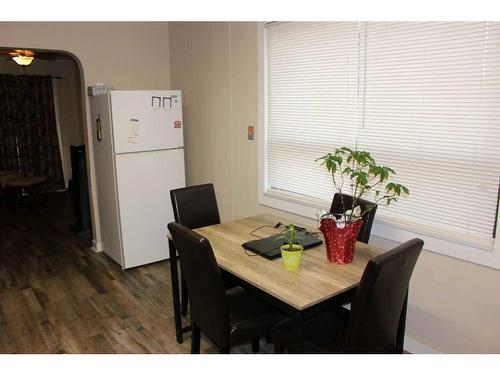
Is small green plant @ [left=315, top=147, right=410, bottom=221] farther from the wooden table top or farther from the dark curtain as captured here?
the dark curtain

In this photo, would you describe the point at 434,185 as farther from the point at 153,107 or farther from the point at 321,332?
the point at 153,107

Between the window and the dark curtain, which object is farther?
the dark curtain

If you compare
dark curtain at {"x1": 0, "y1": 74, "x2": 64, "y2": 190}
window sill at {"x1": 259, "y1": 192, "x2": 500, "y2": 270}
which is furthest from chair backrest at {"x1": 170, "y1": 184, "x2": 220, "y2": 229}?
dark curtain at {"x1": 0, "y1": 74, "x2": 64, "y2": 190}

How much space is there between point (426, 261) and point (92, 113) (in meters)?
3.26

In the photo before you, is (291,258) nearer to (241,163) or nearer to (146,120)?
(241,163)

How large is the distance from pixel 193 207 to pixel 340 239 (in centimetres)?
123

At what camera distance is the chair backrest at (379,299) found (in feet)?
4.79

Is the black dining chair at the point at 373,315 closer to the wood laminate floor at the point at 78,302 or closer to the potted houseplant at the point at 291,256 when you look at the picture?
the potted houseplant at the point at 291,256

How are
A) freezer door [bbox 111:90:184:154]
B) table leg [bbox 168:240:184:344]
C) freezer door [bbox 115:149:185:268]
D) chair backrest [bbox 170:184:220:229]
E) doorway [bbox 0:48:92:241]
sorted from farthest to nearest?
doorway [bbox 0:48:92:241] < freezer door [bbox 115:149:185:268] < freezer door [bbox 111:90:184:154] < chair backrest [bbox 170:184:220:229] < table leg [bbox 168:240:184:344]

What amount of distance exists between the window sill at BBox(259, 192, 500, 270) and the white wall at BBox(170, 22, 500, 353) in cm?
4

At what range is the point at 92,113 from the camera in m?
3.92

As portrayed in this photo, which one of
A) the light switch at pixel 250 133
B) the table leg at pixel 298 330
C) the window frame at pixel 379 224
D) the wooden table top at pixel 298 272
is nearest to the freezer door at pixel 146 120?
the light switch at pixel 250 133

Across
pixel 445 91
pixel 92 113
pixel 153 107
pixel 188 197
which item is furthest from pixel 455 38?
pixel 92 113

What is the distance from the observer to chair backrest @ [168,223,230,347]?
182 cm
